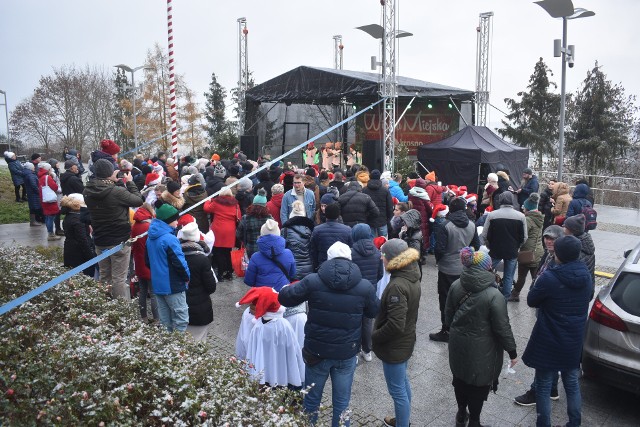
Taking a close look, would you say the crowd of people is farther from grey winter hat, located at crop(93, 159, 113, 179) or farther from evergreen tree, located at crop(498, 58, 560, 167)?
evergreen tree, located at crop(498, 58, 560, 167)

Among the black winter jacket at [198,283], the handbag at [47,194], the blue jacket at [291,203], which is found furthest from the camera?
the handbag at [47,194]

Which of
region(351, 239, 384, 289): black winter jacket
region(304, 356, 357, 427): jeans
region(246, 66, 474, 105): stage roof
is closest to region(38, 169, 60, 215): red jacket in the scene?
region(246, 66, 474, 105): stage roof

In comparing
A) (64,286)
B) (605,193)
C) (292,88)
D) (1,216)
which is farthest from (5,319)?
(605,193)

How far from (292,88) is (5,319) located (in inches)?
566

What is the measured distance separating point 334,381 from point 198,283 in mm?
1826

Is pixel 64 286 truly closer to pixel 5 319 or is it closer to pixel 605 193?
pixel 5 319

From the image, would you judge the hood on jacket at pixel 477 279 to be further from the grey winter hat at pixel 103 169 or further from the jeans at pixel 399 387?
the grey winter hat at pixel 103 169

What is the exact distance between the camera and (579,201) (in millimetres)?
8766

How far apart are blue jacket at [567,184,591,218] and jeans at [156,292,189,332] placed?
6.53 metres

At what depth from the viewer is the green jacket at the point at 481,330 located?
4137mm

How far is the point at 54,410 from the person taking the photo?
2.92 metres

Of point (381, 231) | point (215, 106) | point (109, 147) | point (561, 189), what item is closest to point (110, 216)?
point (109, 147)

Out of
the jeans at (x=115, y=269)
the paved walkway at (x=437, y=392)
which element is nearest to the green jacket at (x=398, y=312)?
the paved walkway at (x=437, y=392)

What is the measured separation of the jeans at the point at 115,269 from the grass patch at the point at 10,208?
900 centimetres
